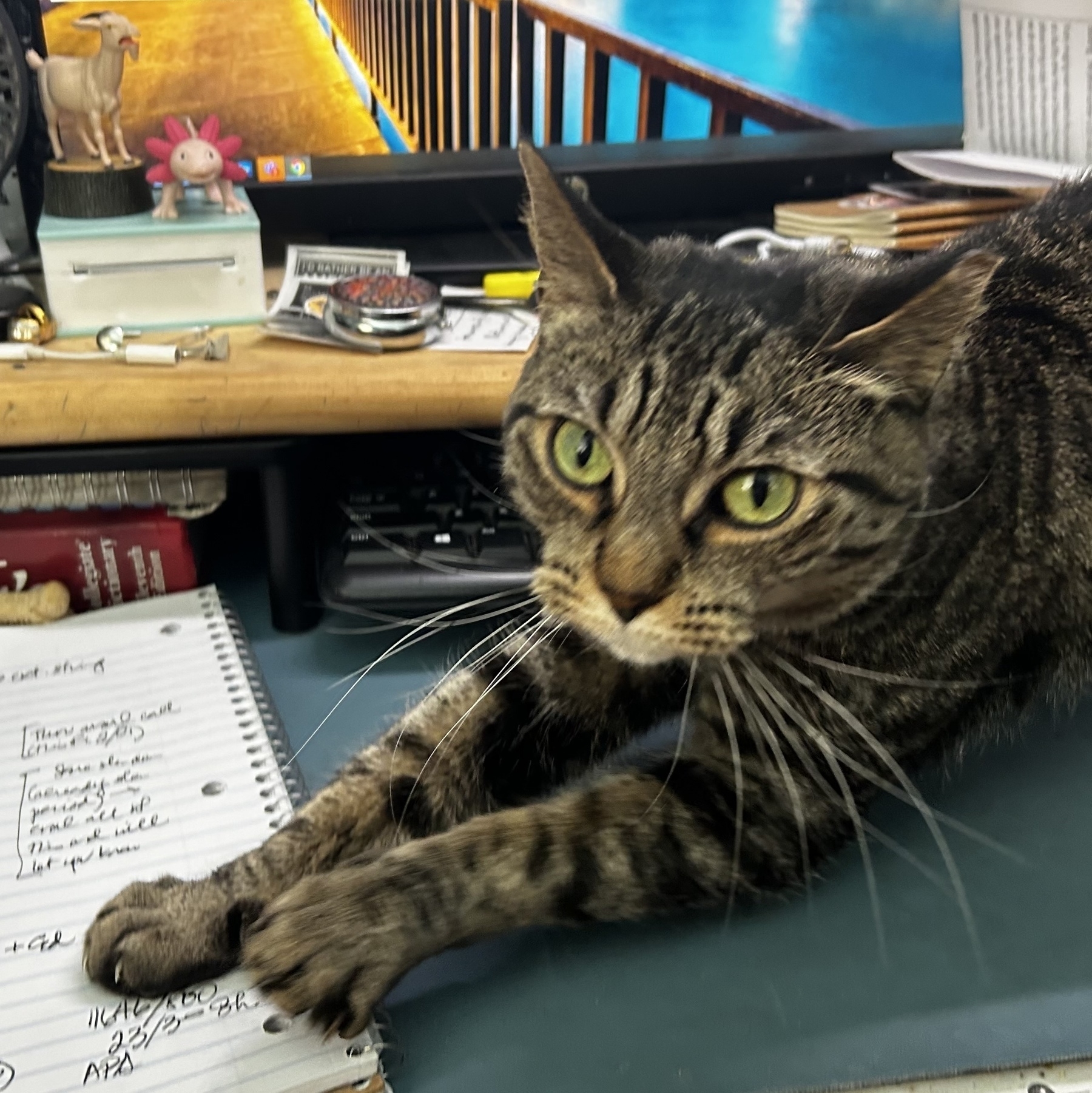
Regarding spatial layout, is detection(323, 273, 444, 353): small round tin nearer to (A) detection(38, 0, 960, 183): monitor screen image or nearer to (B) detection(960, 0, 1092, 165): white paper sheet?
(A) detection(38, 0, 960, 183): monitor screen image

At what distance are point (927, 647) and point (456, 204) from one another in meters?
0.70

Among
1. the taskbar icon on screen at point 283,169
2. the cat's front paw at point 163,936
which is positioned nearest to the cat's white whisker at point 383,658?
the cat's front paw at point 163,936

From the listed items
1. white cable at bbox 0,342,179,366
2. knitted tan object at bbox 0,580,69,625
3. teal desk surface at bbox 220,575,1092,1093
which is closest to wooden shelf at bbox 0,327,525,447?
white cable at bbox 0,342,179,366

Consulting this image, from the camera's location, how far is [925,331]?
521 millimetres

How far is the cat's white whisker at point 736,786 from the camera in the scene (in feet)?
1.74

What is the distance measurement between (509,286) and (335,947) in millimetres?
687

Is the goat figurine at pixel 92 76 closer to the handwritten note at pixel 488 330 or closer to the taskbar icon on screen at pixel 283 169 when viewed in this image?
the taskbar icon on screen at pixel 283 169

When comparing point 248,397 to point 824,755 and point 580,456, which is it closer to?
point 580,456

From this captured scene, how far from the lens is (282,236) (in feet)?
3.61

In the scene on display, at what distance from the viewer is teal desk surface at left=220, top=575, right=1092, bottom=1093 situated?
0.44m

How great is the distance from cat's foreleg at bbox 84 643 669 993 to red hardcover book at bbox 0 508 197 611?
0.81 feet

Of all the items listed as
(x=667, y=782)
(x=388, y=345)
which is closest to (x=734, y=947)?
(x=667, y=782)

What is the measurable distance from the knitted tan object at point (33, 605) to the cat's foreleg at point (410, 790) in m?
0.27

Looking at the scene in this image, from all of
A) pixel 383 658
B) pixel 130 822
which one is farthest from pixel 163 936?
pixel 383 658
